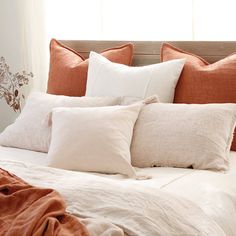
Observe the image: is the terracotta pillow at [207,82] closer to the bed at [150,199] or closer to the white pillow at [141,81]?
the white pillow at [141,81]

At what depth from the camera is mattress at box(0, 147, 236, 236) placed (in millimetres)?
1948

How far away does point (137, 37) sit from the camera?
10.8ft

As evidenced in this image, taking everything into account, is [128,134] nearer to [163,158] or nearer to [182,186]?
[163,158]

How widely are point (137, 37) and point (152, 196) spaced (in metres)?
1.68

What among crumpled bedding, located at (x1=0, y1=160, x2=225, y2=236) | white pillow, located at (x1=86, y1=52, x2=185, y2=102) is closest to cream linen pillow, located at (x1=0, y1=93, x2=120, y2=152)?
white pillow, located at (x1=86, y1=52, x2=185, y2=102)

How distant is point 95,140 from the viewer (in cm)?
238

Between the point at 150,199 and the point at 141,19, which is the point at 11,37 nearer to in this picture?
the point at 141,19

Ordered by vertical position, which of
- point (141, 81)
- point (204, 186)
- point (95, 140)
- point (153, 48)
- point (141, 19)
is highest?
point (141, 19)

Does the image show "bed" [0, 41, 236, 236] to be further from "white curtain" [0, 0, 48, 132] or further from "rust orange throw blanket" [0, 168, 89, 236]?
"white curtain" [0, 0, 48, 132]

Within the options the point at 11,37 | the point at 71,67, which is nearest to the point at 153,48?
the point at 71,67

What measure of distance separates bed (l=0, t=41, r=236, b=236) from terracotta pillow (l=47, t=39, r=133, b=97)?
0.66m

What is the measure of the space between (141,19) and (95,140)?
44.6 inches

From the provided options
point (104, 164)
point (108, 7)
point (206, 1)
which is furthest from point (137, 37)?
point (104, 164)

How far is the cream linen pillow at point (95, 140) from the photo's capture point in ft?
7.72
